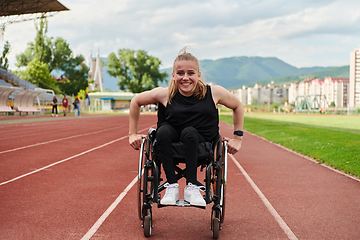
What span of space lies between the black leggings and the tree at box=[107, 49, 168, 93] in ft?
205

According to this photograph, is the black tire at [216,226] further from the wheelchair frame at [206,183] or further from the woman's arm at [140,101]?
the woman's arm at [140,101]

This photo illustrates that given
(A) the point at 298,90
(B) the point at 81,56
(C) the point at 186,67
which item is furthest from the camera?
(A) the point at 298,90

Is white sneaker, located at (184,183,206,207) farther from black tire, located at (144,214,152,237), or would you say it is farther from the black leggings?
black tire, located at (144,214,152,237)

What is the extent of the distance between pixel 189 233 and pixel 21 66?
60.4 m

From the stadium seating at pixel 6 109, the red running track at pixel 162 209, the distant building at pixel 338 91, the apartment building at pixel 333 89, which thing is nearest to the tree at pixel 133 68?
the stadium seating at pixel 6 109

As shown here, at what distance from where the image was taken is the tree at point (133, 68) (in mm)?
65500

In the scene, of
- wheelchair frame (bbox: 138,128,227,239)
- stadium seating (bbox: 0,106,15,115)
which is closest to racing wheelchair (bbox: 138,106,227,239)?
wheelchair frame (bbox: 138,128,227,239)

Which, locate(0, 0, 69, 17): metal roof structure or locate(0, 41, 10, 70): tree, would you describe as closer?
locate(0, 0, 69, 17): metal roof structure

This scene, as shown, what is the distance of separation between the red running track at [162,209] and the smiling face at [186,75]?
4.33 feet

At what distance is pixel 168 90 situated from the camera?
3000mm

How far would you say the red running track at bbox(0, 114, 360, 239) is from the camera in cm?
310

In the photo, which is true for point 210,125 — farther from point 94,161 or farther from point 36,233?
point 94,161

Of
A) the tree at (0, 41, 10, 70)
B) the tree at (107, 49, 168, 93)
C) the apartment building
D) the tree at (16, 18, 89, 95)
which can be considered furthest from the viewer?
the apartment building

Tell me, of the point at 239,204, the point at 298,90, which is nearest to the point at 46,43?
the point at 239,204
